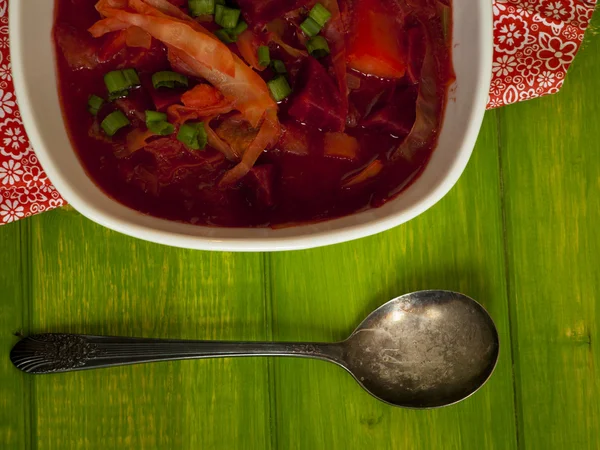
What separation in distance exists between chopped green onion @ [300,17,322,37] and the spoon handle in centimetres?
105

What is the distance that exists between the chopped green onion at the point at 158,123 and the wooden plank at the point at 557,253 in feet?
4.16

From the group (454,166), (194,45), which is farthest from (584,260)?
(194,45)

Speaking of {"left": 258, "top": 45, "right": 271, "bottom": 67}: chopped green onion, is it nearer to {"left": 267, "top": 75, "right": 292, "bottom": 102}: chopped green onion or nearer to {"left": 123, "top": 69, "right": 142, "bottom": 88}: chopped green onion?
{"left": 267, "top": 75, "right": 292, "bottom": 102}: chopped green onion

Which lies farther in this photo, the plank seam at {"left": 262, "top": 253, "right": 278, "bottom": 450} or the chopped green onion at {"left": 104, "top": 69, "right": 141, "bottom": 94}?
the plank seam at {"left": 262, "top": 253, "right": 278, "bottom": 450}

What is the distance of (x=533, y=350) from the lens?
2.41m

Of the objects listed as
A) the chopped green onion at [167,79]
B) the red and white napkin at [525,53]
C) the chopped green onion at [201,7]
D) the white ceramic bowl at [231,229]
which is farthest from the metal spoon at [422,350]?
the chopped green onion at [201,7]

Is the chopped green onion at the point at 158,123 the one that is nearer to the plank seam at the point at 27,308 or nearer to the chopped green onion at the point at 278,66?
the chopped green onion at the point at 278,66

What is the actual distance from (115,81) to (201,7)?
0.35m

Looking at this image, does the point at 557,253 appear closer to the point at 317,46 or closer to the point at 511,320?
the point at 511,320

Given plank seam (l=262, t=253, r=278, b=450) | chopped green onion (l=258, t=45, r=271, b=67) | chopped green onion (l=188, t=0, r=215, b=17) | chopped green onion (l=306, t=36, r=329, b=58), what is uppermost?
chopped green onion (l=188, t=0, r=215, b=17)

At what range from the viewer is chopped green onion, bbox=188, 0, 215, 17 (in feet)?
6.39

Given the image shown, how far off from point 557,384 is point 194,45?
1787 mm

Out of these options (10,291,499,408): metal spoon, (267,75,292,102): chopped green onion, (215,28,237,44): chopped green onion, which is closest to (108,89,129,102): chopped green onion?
(215,28,237,44): chopped green onion

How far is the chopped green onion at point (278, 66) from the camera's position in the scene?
6.57ft
